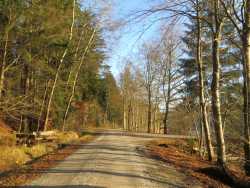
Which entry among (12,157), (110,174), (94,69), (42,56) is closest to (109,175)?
(110,174)

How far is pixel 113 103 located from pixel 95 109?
40.4 feet

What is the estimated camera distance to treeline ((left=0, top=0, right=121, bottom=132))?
2398 centimetres

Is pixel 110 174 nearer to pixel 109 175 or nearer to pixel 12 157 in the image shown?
pixel 109 175

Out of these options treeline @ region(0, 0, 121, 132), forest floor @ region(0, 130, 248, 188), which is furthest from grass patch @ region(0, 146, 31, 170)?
treeline @ region(0, 0, 121, 132)

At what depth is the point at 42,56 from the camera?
28.1m

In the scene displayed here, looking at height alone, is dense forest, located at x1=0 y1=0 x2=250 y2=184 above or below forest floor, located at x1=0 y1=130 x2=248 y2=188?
above

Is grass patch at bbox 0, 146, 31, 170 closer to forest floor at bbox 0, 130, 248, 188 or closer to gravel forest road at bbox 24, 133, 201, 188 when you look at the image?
forest floor at bbox 0, 130, 248, 188

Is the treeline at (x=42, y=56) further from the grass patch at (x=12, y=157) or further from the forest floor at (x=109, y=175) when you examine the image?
the forest floor at (x=109, y=175)

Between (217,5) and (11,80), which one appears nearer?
(217,5)

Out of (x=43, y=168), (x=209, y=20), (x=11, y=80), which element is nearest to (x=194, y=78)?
(x=11, y=80)

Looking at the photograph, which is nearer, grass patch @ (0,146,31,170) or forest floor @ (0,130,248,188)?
forest floor @ (0,130,248,188)

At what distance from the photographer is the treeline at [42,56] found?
78.7 feet

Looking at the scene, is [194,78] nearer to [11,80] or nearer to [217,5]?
[11,80]

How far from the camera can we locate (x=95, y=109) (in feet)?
210
